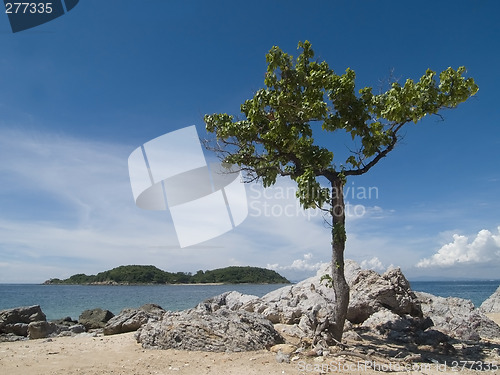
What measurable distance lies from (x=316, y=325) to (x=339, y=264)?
1.82 m

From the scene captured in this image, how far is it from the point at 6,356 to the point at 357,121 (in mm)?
10954

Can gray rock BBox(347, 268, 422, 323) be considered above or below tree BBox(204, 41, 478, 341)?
below

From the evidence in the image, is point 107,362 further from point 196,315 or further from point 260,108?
point 260,108

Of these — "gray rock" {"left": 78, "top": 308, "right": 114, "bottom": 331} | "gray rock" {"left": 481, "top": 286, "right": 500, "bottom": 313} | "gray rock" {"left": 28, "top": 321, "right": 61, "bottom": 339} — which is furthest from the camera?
"gray rock" {"left": 481, "top": 286, "right": 500, "bottom": 313}

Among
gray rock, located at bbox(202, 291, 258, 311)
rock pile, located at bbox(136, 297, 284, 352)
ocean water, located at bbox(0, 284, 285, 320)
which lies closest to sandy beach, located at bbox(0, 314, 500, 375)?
rock pile, located at bbox(136, 297, 284, 352)

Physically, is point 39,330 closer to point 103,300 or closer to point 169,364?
point 169,364

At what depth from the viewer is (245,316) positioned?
1007 centimetres

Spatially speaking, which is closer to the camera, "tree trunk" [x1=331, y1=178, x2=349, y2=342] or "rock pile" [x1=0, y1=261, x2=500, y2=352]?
"rock pile" [x1=0, y1=261, x2=500, y2=352]

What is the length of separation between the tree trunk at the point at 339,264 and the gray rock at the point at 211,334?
5.45 feet

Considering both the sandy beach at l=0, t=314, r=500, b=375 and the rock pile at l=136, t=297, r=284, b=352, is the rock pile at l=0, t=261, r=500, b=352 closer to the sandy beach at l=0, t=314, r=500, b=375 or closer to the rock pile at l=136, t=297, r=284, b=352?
the rock pile at l=136, t=297, r=284, b=352

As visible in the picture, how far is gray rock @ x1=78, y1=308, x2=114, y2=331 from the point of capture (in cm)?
1938

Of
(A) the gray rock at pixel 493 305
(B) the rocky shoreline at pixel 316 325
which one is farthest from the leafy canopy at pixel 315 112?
(A) the gray rock at pixel 493 305

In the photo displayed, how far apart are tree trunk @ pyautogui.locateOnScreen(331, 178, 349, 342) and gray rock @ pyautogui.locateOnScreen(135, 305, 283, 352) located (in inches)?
65.3

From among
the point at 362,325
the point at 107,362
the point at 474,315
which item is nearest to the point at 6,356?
the point at 107,362
